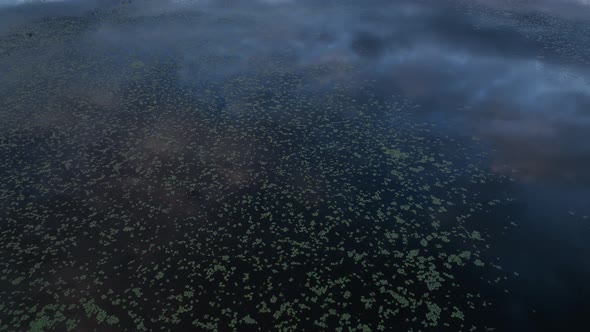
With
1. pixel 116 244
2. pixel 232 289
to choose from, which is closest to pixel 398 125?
pixel 232 289

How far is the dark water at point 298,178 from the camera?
10.2 ft

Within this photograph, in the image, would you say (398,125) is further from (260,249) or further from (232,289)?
(232,289)

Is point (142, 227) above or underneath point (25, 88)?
underneath

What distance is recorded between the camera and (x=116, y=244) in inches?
142

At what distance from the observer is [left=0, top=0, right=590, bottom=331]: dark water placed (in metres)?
3.12

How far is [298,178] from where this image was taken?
4344 mm

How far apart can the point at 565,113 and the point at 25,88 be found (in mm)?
7264

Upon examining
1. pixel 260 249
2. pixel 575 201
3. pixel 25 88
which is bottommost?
pixel 575 201

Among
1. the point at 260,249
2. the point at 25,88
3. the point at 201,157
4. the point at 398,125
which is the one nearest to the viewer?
the point at 260,249

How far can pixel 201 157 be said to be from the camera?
4.66 metres

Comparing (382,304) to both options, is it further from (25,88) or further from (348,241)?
(25,88)

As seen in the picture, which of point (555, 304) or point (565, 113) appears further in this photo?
point (565, 113)

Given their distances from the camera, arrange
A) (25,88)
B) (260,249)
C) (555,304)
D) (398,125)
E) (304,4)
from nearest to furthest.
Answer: (555,304) < (260,249) < (398,125) < (25,88) < (304,4)

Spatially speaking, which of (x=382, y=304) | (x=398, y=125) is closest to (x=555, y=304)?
(x=382, y=304)
